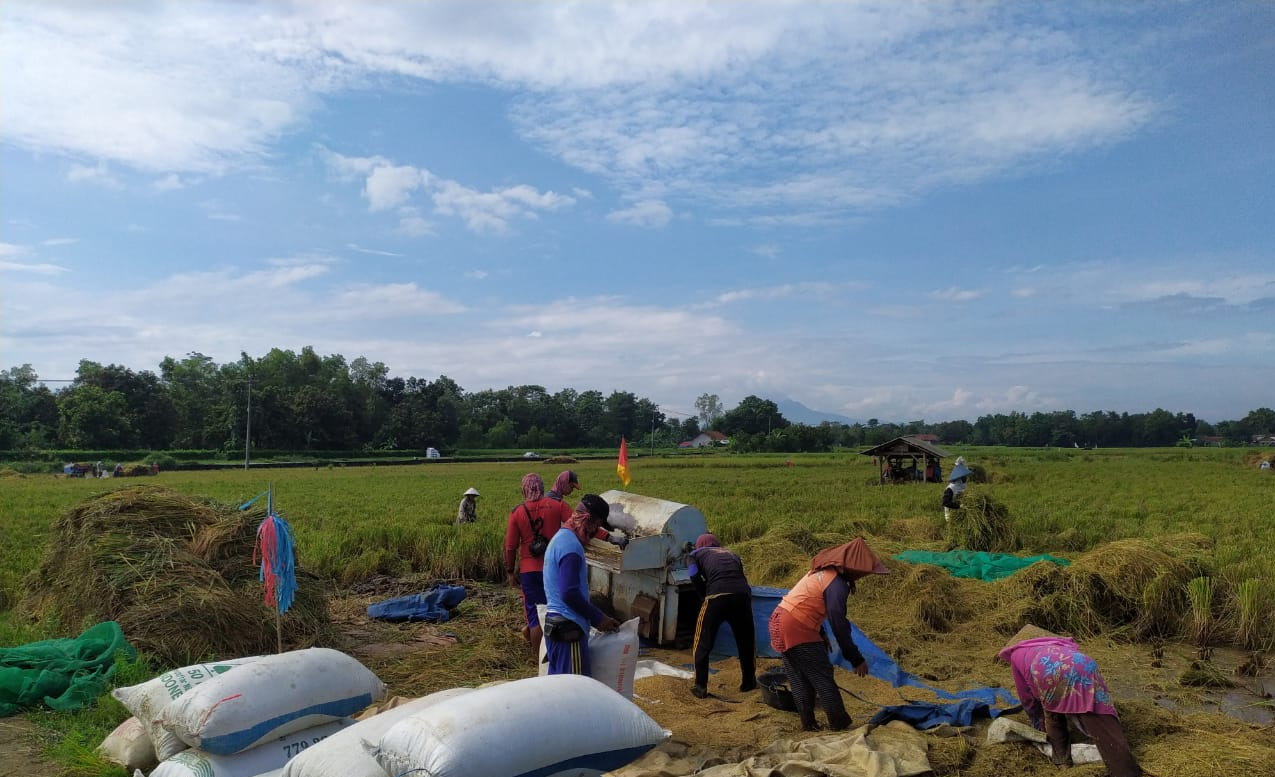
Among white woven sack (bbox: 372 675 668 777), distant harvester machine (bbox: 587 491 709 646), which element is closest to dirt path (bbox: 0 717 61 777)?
white woven sack (bbox: 372 675 668 777)

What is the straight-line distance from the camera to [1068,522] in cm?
1538

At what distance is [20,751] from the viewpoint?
498cm

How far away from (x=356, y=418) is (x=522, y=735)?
70.8 metres

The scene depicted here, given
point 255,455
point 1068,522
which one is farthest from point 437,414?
point 1068,522

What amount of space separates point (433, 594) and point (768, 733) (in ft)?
16.9

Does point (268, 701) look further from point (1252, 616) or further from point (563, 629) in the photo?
point (1252, 616)

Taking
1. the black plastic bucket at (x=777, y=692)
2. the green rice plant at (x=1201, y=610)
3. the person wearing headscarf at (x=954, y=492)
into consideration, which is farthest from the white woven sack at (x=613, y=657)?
the person wearing headscarf at (x=954, y=492)

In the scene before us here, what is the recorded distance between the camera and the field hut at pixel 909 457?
29830 millimetres

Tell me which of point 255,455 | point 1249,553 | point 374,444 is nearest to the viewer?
point 1249,553

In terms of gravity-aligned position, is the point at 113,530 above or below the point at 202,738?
above

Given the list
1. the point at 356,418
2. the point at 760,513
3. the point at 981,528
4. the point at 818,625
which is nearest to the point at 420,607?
the point at 818,625

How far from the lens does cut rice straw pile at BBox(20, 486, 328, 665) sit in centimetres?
663

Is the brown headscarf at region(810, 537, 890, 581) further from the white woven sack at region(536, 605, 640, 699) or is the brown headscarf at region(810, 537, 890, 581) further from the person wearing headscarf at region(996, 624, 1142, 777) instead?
the white woven sack at region(536, 605, 640, 699)

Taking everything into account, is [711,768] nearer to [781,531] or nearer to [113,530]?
[113,530]
